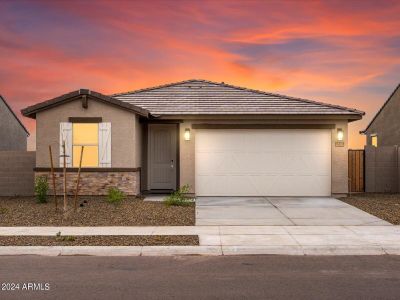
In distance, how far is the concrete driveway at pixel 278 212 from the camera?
13.2 m

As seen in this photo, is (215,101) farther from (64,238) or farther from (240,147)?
(64,238)

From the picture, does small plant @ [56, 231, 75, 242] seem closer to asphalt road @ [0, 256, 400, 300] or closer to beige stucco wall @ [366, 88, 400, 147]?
asphalt road @ [0, 256, 400, 300]

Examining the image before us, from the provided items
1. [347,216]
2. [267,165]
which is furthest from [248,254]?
[267,165]

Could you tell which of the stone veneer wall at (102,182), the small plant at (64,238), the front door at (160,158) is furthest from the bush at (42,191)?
the small plant at (64,238)

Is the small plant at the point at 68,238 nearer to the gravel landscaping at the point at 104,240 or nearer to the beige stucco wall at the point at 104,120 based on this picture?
the gravel landscaping at the point at 104,240

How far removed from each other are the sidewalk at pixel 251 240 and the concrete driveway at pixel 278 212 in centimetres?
101

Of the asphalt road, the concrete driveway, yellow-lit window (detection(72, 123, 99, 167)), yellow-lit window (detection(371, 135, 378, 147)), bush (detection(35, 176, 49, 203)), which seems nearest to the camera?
the asphalt road

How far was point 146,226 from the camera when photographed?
40.4 ft

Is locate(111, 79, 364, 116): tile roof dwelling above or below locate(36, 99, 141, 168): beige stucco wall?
above

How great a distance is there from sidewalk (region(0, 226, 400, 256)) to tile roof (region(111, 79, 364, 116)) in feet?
25.8

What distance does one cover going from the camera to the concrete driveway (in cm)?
1317

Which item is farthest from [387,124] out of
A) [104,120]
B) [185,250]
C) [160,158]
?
[185,250]

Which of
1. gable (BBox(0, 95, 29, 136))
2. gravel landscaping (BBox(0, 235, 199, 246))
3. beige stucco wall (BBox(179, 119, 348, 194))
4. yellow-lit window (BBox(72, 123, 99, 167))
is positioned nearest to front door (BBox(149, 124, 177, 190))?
beige stucco wall (BBox(179, 119, 348, 194))

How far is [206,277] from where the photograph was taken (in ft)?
25.2
